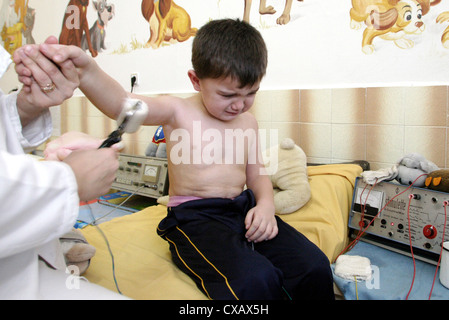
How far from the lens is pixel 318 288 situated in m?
0.92

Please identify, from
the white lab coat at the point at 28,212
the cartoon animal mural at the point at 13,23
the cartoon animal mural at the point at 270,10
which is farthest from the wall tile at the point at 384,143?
the cartoon animal mural at the point at 13,23

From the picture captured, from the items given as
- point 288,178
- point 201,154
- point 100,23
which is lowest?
point 288,178

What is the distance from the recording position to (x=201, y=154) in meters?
1.06

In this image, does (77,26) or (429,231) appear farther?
(77,26)

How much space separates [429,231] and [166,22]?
186 cm

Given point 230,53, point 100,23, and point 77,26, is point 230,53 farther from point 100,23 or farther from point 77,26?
point 77,26

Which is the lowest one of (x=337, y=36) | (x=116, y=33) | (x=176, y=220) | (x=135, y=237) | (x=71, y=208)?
(x=135, y=237)

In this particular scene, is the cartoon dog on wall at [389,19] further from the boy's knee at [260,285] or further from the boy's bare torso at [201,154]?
the boy's knee at [260,285]

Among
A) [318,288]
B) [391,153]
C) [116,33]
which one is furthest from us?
[116,33]

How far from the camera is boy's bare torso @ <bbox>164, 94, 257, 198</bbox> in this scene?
1048 mm

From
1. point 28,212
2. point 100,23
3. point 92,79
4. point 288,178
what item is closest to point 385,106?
point 288,178

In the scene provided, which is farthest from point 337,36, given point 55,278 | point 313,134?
point 55,278
